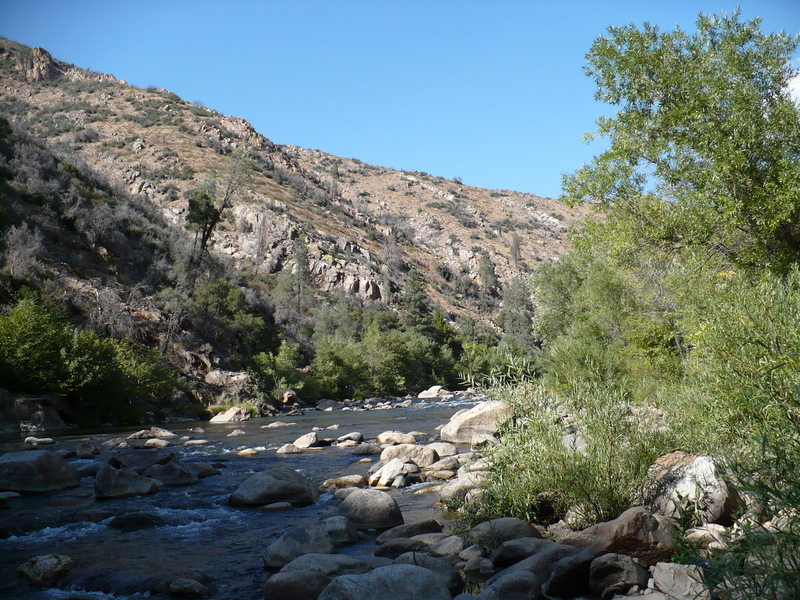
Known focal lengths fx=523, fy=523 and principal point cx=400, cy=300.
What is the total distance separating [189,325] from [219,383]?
21.8 feet

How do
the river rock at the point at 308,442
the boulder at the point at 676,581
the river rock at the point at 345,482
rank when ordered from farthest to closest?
the river rock at the point at 308,442
the river rock at the point at 345,482
the boulder at the point at 676,581

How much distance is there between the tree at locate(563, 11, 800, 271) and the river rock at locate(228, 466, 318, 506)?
28.8 feet

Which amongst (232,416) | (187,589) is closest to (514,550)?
(187,589)

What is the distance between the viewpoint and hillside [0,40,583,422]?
120 ft

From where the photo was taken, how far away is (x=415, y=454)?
15031 millimetres

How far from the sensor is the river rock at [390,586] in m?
5.68

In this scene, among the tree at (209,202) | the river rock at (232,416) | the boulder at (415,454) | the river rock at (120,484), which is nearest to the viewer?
the river rock at (120,484)

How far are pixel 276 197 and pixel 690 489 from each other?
8662 centimetres

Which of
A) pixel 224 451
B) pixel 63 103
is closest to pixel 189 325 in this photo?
pixel 224 451

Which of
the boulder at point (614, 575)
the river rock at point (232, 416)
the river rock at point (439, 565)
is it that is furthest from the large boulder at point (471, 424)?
the river rock at point (232, 416)

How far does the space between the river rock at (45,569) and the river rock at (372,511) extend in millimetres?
4395

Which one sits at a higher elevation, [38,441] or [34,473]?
[34,473]

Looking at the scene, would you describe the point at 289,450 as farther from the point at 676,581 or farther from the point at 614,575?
the point at 676,581

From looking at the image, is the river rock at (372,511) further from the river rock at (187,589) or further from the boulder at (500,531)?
the river rock at (187,589)
